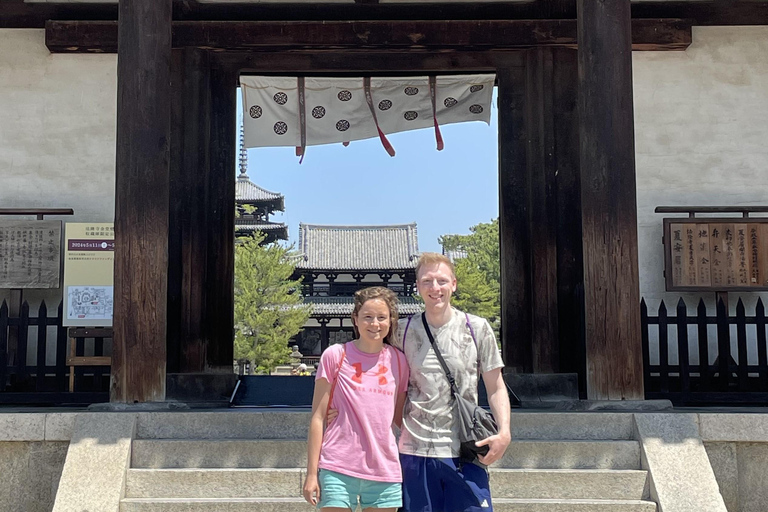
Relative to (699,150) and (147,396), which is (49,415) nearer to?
(147,396)

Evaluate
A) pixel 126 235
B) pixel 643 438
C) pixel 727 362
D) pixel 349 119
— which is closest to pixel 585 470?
pixel 643 438

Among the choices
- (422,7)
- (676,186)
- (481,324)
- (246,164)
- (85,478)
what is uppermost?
(246,164)

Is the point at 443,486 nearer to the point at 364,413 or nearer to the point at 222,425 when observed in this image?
the point at 364,413

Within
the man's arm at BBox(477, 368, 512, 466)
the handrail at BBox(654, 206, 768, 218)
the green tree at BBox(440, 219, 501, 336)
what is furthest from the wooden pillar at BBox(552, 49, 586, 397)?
the green tree at BBox(440, 219, 501, 336)

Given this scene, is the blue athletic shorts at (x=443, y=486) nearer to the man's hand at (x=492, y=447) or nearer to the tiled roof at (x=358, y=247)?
the man's hand at (x=492, y=447)

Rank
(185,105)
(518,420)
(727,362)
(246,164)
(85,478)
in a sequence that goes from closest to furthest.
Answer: (85,478) → (518,420) → (727,362) → (185,105) → (246,164)

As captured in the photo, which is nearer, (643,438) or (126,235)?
(643,438)

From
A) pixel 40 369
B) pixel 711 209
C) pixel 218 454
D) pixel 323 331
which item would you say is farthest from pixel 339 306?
pixel 218 454

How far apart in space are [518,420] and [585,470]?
1.79ft

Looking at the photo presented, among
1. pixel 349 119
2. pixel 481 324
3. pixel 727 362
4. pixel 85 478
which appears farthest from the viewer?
pixel 349 119

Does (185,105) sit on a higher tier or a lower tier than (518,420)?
higher

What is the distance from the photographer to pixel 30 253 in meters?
8.02

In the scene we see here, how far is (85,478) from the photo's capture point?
5223mm

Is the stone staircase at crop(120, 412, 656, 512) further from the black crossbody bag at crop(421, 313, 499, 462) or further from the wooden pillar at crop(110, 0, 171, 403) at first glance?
the black crossbody bag at crop(421, 313, 499, 462)
